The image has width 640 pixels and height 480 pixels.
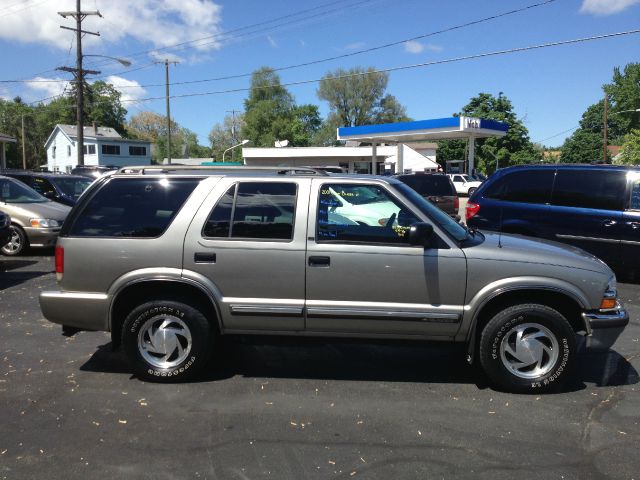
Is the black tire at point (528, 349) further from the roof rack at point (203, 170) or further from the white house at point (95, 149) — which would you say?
the white house at point (95, 149)

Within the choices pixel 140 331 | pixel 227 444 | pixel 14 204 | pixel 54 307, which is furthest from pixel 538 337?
pixel 14 204

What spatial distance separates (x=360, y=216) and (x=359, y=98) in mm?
77138

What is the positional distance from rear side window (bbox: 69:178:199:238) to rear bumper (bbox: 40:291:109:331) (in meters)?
0.51

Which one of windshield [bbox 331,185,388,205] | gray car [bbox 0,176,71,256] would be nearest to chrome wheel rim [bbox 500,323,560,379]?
windshield [bbox 331,185,388,205]

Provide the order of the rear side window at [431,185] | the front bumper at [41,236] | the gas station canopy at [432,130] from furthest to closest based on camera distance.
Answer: the gas station canopy at [432,130] → the rear side window at [431,185] → the front bumper at [41,236]

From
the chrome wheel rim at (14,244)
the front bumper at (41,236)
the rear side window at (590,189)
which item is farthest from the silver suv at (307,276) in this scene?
the chrome wheel rim at (14,244)

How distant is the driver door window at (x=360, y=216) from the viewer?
4484 millimetres

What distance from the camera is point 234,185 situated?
4.68m

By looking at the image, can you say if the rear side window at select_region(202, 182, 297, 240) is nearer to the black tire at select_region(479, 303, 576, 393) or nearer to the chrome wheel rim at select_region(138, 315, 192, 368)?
the chrome wheel rim at select_region(138, 315, 192, 368)

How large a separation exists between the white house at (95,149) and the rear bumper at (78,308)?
58.2 m

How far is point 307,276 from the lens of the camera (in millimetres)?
4434

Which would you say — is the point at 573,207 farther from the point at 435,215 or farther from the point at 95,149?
the point at 95,149

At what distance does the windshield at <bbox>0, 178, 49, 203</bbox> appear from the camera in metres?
11.6

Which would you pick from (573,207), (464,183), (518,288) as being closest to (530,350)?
(518,288)
